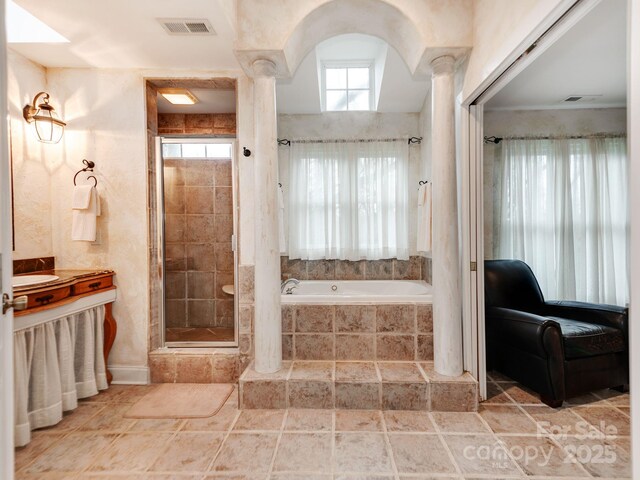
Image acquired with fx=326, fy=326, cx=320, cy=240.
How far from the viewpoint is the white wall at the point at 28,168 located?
2.33m

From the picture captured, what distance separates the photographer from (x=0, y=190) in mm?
1110

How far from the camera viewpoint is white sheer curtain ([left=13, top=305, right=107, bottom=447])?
183cm

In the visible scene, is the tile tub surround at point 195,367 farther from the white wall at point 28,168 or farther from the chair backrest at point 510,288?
the chair backrest at point 510,288

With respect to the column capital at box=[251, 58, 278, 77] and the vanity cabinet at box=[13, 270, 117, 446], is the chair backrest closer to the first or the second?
the column capital at box=[251, 58, 278, 77]

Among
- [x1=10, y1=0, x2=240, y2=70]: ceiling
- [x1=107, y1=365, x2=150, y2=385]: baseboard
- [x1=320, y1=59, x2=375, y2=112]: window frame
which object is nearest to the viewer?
[x1=10, y1=0, x2=240, y2=70]: ceiling

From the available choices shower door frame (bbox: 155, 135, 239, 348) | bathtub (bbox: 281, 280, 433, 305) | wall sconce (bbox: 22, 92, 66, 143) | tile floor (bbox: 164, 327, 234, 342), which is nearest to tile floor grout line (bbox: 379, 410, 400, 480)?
shower door frame (bbox: 155, 135, 239, 348)

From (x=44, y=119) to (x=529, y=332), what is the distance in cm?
385

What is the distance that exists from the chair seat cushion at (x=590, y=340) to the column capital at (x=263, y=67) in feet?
9.05

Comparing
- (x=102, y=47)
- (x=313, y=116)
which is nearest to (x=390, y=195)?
(x=313, y=116)

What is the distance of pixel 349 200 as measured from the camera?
12.4 ft

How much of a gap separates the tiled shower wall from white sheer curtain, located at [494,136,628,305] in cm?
274

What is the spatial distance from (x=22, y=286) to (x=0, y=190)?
3.54 ft

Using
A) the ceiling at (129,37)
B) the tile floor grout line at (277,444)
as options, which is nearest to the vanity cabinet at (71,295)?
the tile floor grout line at (277,444)

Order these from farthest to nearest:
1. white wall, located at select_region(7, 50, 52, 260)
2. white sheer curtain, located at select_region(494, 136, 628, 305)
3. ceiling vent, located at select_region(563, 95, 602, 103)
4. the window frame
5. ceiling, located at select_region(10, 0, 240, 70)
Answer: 1. the window frame
2. white sheer curtain, located at select_region(494, 136, 628, 305)
3. ceiling vent, located at select_region(563, 95, 602, 103)
4. white wall, located at select_region(7, 50, 52, 260)
5. ceiling, located at select_region(10, 0, 240, 70)
